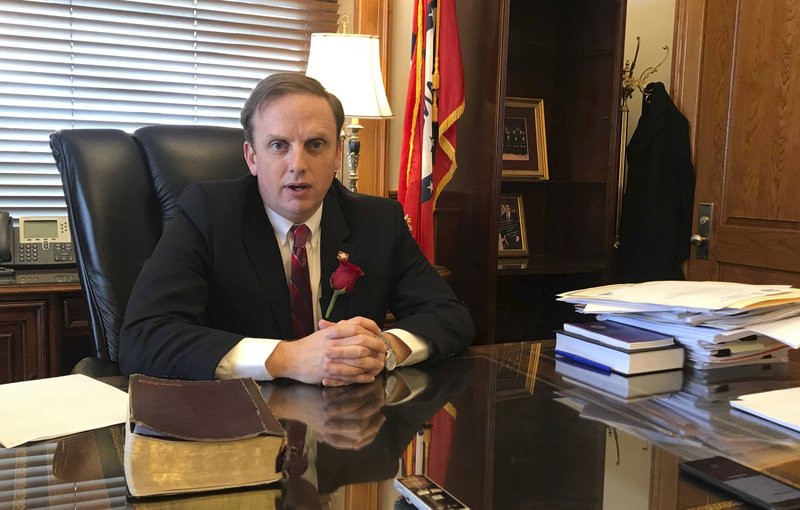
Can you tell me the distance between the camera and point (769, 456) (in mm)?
973

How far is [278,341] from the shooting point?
1338 mm

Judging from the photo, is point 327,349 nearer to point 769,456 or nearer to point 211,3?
point 769,456

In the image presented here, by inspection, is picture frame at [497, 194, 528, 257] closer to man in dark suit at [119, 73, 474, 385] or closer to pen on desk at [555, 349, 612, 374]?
man in dark suit at [119, 73, 474, 385]

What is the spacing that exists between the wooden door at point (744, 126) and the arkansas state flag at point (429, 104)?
98 cm

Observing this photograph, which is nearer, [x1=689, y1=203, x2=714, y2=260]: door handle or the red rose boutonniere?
the red rose boutonniere

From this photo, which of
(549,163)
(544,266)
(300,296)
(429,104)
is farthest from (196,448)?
(549,163)

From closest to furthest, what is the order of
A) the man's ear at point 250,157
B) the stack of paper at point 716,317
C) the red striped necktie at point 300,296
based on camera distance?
1. the stack of paper at point 716,317
2. the red striped necktie at point 300,296
3. the man's ear at point 250,157

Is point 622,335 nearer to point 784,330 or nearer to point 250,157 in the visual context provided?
point 784,330

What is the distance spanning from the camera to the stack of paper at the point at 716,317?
4.46ft

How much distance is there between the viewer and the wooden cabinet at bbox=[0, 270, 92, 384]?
7.10ft

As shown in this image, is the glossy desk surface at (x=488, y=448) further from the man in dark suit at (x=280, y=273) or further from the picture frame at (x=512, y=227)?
the picture frame at (x=512, y=227)

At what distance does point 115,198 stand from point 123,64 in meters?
1.17

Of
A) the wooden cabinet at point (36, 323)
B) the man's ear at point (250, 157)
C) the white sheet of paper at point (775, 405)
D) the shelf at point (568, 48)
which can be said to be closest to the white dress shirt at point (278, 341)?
the man's ear at point (250, 157)

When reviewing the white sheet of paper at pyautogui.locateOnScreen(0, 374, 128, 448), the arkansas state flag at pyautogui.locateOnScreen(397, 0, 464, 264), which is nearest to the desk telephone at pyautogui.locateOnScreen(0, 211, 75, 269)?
the arkansas state flag at pyautogui.locateOnScreen(397, 0, 464, 264)
